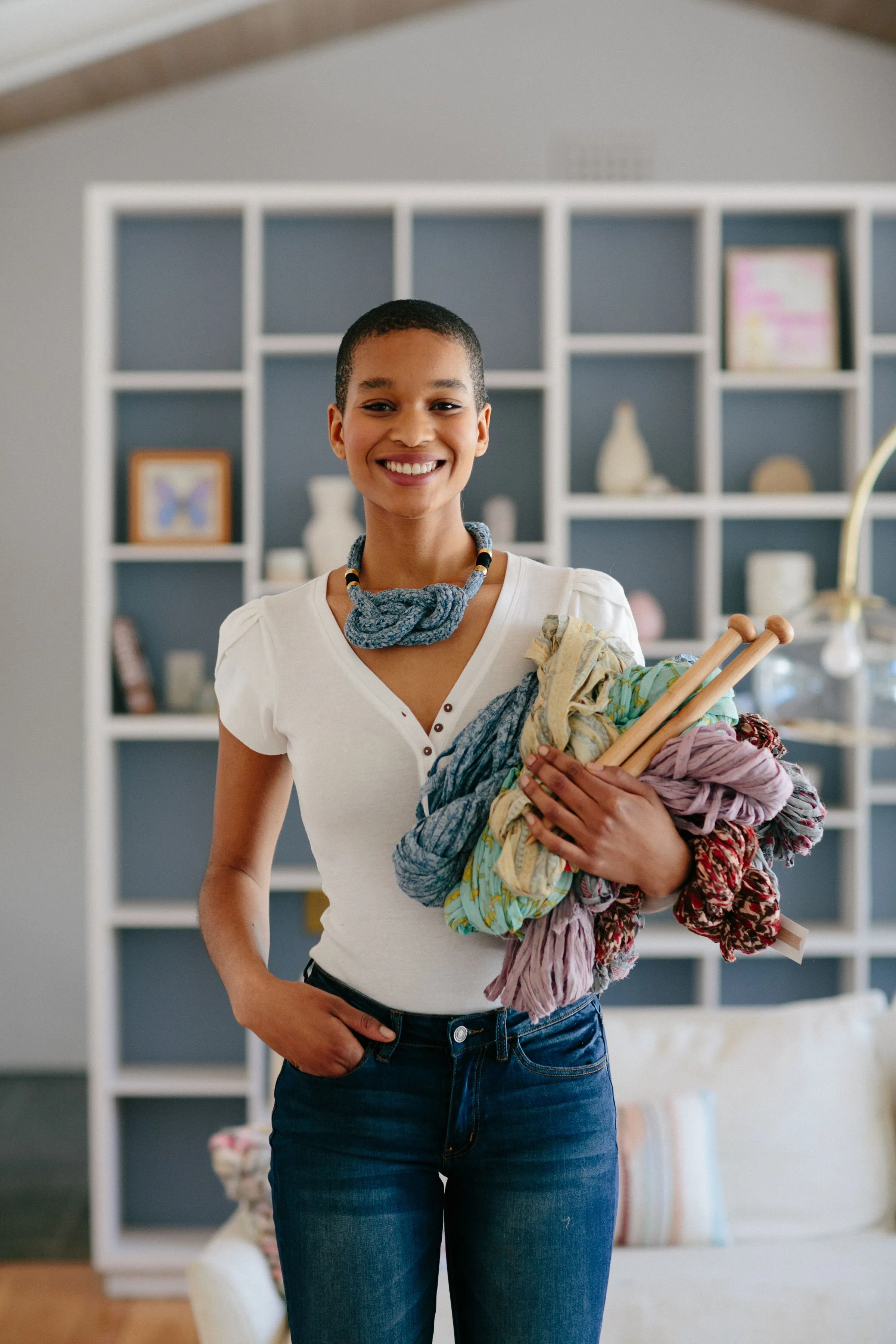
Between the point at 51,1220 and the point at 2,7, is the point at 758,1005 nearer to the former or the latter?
the point at 51,1220

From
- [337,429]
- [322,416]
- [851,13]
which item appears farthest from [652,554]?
[337,429]

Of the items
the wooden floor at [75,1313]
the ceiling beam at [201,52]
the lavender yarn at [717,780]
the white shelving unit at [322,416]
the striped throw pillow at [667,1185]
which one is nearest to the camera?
the lavender yarn at [717,780]

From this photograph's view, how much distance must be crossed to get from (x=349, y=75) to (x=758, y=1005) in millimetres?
3312

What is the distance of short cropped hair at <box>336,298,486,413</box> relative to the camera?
1.06 m

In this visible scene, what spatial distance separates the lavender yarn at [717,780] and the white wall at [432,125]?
11.1 feet

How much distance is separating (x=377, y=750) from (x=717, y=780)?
32 cm

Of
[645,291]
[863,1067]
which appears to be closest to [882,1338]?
[863,1067]

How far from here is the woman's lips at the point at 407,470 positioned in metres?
1.04

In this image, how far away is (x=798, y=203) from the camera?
296 cm

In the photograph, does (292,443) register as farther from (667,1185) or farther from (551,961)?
(551,961)

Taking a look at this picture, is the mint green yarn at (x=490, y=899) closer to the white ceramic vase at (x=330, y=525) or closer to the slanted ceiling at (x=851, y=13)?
the white ceramic vase at (x=330, y=525)

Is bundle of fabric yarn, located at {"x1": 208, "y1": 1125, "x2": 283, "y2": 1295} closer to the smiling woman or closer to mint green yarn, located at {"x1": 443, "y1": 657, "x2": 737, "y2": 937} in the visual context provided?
the smiling woman

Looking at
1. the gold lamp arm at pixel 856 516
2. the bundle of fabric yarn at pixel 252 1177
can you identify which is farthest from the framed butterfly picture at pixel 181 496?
the gold lamp arm at pixel 856 516

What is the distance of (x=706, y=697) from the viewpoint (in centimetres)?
92
